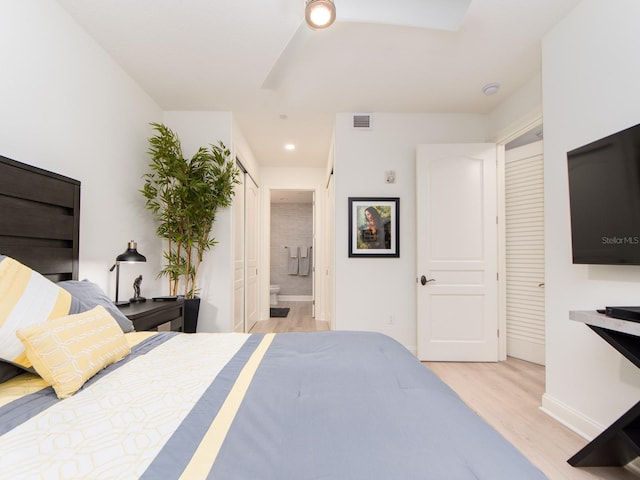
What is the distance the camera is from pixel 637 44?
1.57 meters

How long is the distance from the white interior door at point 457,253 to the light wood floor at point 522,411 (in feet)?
0.82

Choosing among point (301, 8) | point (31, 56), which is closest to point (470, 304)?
point (301, 8)

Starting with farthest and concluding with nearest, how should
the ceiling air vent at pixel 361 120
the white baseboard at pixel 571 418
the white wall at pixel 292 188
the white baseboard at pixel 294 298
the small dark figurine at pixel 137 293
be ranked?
the white baseboard at pixel 294 298
the white wall at pixel 292 188
the ceiling air vent at pixel 361 120
the small dark figurine at pixel 137 293
the white baseboard at pixel 571 418

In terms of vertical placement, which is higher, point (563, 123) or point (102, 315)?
point (563, 123)

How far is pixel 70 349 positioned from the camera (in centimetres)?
101

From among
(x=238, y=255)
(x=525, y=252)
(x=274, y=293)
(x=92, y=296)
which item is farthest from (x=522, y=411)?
(x=274, y=293)

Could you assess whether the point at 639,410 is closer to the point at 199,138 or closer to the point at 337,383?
the point at 337,383

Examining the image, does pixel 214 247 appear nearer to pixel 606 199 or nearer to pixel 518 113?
pixel 606 199

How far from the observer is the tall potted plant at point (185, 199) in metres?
2.84

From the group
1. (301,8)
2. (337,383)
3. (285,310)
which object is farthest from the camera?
(285,310)

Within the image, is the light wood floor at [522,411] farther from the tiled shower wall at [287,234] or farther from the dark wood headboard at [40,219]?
the tiled shower wall at [287,234]

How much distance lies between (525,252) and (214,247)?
3292 mm

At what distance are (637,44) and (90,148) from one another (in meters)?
3.39

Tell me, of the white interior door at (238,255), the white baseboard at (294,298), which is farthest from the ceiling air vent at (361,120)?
the white baseboard at (294,298)
